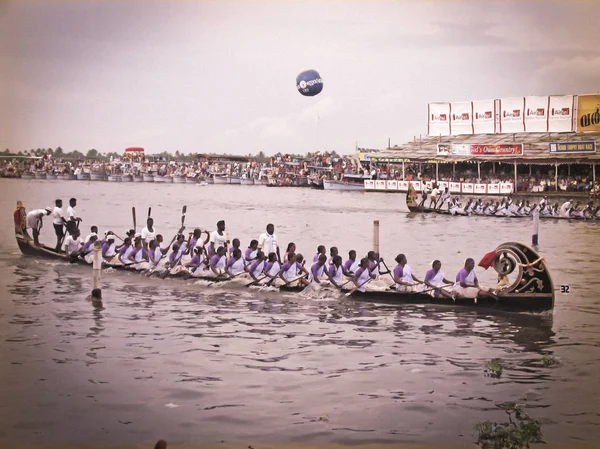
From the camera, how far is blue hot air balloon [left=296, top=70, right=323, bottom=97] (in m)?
27.2

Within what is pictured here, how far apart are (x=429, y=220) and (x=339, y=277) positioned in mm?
24653

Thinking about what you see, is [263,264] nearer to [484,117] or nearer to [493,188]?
[493,188]

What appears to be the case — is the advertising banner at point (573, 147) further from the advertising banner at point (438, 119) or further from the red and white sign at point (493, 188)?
the advertising banner at point (438, 119)

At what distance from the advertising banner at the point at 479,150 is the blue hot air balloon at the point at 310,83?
27.3 m

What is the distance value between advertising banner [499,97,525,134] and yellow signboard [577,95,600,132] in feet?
14.8

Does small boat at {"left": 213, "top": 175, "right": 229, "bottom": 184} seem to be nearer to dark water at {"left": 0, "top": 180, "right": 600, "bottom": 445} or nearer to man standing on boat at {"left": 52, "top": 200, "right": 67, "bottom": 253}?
man standing on boat at {"left": 52, "top": 200, "right": 67, "bottom": 253}

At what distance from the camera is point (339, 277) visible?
55.1ft

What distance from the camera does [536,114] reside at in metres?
54.6

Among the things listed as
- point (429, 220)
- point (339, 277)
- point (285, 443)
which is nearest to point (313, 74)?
point (339, 277)

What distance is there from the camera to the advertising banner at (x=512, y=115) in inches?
2184

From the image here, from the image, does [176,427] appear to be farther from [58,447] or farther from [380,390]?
[380,390]

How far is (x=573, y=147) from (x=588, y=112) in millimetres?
5592

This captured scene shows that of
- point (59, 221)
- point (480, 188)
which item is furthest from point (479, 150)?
point (59, 221)

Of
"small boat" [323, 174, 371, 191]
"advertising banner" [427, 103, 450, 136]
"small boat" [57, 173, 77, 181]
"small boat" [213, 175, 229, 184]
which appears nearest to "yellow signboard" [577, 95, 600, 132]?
"advertising banner" [427, 103, 450, 136]
